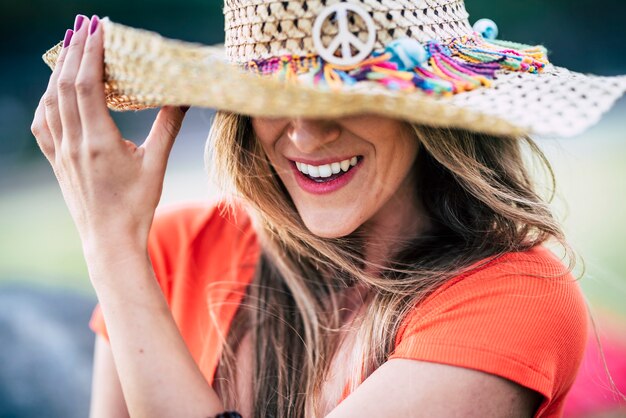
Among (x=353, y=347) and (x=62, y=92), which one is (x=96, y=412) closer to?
(x=353, y=347)

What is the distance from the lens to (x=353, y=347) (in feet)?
5.24

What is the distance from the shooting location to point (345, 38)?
125 cm

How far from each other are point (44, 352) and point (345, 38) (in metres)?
2.79

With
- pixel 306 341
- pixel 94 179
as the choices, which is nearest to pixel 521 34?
pixel 306 341

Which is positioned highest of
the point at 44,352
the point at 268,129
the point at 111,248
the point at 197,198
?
the point at 268,129

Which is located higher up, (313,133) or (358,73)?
(358,73)

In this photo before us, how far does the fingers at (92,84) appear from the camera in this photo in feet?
4.57

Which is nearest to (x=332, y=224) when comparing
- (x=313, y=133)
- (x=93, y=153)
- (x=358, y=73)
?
(x=313, y=133)

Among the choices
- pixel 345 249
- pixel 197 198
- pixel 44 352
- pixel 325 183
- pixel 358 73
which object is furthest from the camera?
pixel 197 198

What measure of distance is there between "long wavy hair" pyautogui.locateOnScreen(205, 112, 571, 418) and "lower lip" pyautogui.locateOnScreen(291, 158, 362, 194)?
15cm

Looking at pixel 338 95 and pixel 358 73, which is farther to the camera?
pixel 358 73

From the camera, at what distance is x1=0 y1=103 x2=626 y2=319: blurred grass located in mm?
3730

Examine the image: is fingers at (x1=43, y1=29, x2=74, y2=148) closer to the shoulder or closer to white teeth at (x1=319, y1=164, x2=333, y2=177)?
white teeth at (x1=319, y1=164, x2=333, y2=177)

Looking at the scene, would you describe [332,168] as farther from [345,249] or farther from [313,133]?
[345,249]
